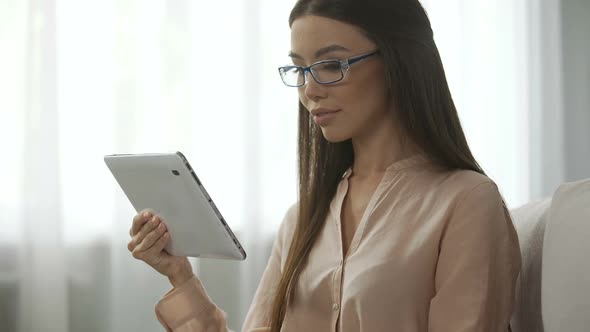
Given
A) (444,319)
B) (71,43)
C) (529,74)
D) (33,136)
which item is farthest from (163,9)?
(444,319)

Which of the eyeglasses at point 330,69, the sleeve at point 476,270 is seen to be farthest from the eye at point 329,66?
the sleeve at point 476,270

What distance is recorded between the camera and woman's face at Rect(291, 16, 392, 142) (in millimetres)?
1413

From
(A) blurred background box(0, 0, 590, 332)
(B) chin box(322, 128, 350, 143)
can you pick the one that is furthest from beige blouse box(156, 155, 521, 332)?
(A) blurred background box(0, 0, 590, 332)

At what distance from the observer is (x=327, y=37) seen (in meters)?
1.42

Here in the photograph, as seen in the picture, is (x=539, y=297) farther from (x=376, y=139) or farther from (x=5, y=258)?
(x=5, y=258)

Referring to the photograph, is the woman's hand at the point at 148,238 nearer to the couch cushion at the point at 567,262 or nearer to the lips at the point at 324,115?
the lips at the point at 324,115

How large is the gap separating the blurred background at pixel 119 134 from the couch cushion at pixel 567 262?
1711 mm

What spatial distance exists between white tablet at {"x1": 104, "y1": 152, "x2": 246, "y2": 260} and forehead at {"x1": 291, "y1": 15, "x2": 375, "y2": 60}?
29 centimetres

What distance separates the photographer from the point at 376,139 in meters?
1.52

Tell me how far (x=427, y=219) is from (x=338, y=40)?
0.34m

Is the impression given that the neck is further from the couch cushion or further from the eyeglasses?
the couch cushion

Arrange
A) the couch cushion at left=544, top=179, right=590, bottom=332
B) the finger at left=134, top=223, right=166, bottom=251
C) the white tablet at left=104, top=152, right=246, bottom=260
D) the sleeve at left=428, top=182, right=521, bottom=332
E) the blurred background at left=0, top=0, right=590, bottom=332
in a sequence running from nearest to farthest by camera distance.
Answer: the couch cushion at left=544, top=179, right=590, bottom=332
the sleeve at left=428, top=182, right=521, bottom=332
the white tablet at left=104, top=152, right=246, bottom=260
the finger at left=134, top=223, right=166, bottom=251
the blurred background at left=0, top=0, right=590, bottom=332

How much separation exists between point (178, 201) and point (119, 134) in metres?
1.37

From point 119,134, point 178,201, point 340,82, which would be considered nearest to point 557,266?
point 340,82
